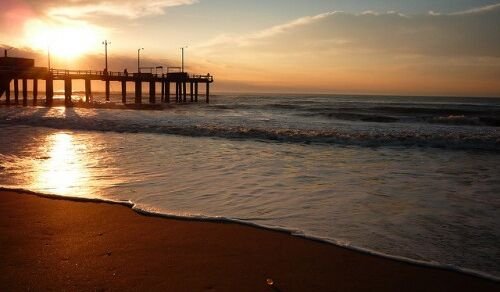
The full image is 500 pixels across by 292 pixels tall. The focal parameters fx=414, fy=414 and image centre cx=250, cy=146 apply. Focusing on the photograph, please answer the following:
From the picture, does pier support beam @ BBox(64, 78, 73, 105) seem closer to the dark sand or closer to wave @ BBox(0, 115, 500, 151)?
wave @ BBox(0, 115, 500, 151)

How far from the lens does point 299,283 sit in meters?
3.62

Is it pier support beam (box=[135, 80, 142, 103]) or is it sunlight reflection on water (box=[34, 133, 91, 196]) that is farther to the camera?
pier support beam (box=[135, 80, 142, 103])

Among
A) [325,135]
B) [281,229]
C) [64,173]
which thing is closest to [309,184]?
[281,229]

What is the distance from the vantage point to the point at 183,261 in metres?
4.04

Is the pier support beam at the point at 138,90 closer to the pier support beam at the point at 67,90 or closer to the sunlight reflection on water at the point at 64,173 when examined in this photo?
the pier support beam at the point at 67,90

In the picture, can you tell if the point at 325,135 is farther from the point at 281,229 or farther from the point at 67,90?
the point at 67,90

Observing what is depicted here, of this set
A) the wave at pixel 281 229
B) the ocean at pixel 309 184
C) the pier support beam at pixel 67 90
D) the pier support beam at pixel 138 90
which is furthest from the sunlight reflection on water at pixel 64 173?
the pier support beam at pixel 138 90

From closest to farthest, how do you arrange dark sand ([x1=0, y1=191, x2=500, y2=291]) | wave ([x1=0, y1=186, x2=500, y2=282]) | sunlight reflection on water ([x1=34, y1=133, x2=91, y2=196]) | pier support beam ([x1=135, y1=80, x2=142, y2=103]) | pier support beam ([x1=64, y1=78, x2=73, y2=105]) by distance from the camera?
dark sand ([x1=0, y1=191, x2=500, y2=291]) < wave ([x1=0, y1=186, x2=500, y2=282]) < sunlight reflection on water ([x1=34, y1=133, x2=91, y2=196]) < pier support beam ([x1=64, y1=78, x2=73, y2=105]) < pier support beam ([x1=135, y1=80, x2=142, y2=103])

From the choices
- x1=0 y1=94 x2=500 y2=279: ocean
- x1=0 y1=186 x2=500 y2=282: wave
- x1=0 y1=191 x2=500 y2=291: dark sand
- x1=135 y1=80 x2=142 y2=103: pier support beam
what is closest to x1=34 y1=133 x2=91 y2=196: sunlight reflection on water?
Answer: x1=0 y1=94 x2=500 y2=279: ocean

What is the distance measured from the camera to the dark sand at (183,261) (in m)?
Result: 3.59

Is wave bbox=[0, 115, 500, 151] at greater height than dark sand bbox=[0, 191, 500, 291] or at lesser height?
greater

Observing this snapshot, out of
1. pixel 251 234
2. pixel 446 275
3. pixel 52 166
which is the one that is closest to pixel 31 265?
pixel 251 234

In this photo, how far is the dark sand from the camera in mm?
3590

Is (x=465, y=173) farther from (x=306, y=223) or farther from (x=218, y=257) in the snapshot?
(x=218, y=257)
